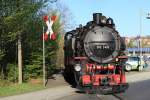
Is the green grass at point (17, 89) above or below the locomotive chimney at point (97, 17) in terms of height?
below

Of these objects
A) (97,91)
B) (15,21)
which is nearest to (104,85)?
(97,91)

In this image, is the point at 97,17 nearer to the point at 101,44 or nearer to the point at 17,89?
the point at 101,44

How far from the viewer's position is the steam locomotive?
806 inches

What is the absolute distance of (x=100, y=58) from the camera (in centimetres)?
2125

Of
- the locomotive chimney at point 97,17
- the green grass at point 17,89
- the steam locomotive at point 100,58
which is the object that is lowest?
the green grass at point 17,89

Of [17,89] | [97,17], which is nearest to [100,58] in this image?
[97,17]

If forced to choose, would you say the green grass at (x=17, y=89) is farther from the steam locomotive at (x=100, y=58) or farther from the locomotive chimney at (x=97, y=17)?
the locomotive chimney at (x=97, y=17)

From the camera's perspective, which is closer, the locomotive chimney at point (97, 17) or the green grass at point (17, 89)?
the green grass at point (17, 89)

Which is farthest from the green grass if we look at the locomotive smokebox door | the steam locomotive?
the locomotive smokebox door

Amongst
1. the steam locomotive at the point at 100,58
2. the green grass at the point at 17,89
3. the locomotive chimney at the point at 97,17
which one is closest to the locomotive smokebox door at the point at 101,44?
the steam locomotive at the point at 100,58

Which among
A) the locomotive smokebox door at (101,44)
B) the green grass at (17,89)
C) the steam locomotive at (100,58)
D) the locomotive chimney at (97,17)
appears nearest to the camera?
the green grass at (17,89)

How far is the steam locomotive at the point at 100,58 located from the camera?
20484mm

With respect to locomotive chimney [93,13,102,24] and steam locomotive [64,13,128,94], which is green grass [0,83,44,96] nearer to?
steam locomotive [64,13,128,94]

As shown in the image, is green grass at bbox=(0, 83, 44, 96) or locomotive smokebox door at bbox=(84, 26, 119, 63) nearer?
green grass at bbox=(0, 83, 44, 96)
